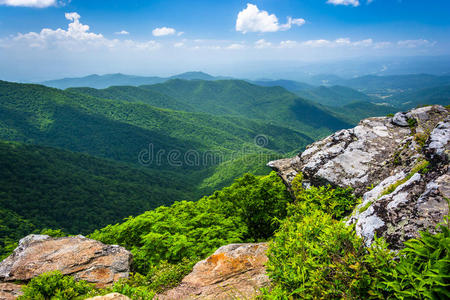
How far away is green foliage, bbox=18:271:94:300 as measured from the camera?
22.7 ft

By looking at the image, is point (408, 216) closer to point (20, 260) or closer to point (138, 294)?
point (138, 294)

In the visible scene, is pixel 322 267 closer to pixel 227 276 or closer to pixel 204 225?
pixel 227 276

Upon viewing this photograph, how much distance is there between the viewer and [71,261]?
1012 centimetres

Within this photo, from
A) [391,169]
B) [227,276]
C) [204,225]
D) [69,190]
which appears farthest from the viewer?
[69,190]

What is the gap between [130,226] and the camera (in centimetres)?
1353

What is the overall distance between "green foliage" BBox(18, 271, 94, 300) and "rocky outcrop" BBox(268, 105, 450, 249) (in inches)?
336

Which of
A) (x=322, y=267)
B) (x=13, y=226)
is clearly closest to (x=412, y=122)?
(x=322, y=267)

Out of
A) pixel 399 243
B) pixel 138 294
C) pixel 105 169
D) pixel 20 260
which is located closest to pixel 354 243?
pixel 399 243

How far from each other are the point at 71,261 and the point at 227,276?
7595 millimetres

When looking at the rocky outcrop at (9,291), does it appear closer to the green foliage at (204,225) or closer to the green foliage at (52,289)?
the green foliage at (52,289)

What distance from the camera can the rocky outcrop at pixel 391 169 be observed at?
4.13 meters

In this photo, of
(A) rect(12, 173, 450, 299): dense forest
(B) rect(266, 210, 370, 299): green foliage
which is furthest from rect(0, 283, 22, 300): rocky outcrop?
(B) rect(266, 210, 370, 299): green foliage

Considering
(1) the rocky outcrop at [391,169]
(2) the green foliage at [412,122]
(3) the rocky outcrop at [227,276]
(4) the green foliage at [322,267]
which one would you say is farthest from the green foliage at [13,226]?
(2) the green foliage at [412,122]

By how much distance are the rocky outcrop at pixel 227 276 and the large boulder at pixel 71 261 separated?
12.3ft
